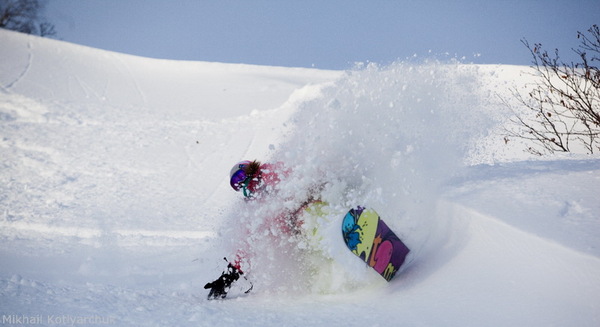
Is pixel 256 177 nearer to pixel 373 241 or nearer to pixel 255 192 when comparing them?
pixel 255 192

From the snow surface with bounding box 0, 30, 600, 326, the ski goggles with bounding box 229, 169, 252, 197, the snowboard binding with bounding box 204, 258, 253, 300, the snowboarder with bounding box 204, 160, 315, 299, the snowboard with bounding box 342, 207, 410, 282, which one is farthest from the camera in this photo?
the ski goggles with bounding box 229, 169, 252, 197

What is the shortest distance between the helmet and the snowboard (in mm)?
671

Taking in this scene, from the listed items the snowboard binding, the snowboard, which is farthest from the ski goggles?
the snowboard

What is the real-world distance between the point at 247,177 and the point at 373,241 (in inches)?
36.0

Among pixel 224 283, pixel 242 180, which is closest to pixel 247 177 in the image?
pixel 242 180

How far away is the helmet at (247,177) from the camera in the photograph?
2598 millimetres

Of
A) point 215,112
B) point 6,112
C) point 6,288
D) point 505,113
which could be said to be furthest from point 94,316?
point 215,112

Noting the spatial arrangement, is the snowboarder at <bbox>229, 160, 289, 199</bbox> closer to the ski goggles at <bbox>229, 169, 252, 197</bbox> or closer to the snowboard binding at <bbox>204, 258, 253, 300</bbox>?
the ski goggles at <bbox>229, 169, 252, 197</bbox>

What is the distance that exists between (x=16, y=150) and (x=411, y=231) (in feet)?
26.5

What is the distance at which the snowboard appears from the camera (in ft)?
7.38

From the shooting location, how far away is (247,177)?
2.63m

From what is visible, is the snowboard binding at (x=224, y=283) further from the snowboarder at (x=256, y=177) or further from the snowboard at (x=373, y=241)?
the snowboard at (x=373, y=241)

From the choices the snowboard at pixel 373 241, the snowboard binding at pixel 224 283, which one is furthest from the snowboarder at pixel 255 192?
the snowboard at pixel 373 241

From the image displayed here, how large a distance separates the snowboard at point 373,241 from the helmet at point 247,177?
2.20ft
